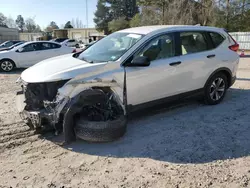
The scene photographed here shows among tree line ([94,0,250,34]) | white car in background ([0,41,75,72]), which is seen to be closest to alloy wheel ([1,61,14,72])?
Answer: white car in background ([0,41,75,72])

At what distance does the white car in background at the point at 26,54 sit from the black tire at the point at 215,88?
943 centimetres

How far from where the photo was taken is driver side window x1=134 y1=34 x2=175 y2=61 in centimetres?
446

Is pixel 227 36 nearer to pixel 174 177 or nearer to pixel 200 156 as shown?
pixel 200 156

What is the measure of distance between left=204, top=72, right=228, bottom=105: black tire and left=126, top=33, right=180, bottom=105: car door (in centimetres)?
101

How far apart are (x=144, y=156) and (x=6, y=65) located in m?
10.3

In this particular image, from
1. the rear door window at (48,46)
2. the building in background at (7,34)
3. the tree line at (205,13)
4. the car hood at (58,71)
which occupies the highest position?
the tree line at (205,13)

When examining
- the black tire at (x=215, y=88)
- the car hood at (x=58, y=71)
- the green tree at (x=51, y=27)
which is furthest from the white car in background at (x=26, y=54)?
the green tree at (x=51, y=27)

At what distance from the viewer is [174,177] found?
3.10 m

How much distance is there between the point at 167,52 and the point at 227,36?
6.54 ft

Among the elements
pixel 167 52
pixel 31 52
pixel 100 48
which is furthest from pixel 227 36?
pixel 31 52

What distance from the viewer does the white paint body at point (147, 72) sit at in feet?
12.5

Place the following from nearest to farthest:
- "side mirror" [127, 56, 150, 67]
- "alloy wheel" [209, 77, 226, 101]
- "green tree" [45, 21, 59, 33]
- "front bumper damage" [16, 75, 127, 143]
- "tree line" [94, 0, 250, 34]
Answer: "front bumper damage" [16, 75, 127, 143]
"side mirror" [127, 56, 150, 67]
"alloy wheel" [209, 77, 226, 101]
"tree line" [94, 0, 250, 34]
"green tree" [45, 21, 59, 33]

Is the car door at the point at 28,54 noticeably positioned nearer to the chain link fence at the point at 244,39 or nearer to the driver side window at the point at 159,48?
the driver side window at the point at 159,48

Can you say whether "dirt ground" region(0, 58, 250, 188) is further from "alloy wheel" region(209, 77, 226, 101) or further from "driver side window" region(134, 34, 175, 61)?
"driver side window" region(134, 34, 175, 61)
